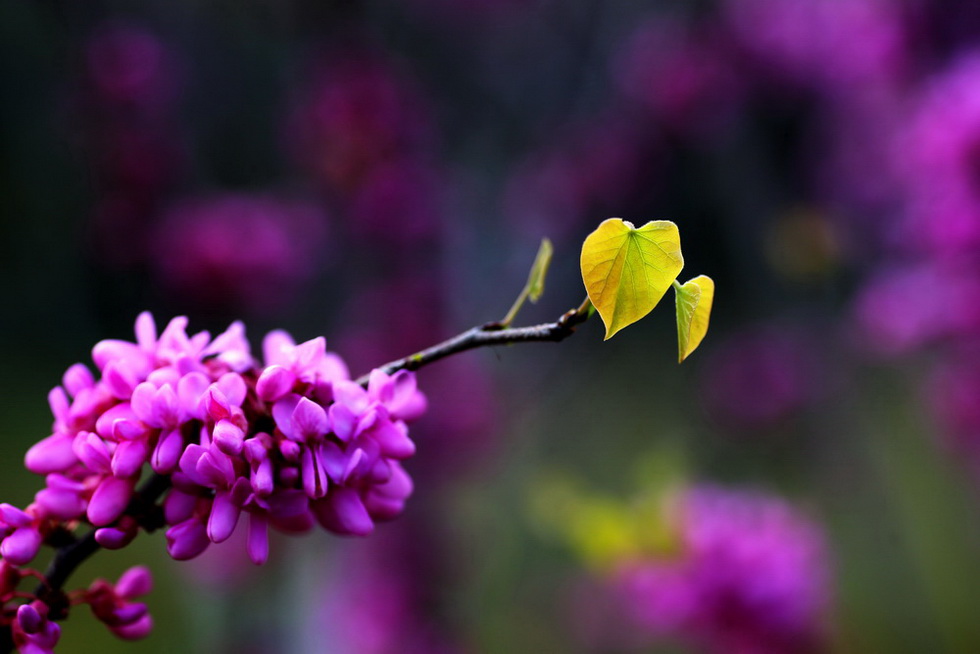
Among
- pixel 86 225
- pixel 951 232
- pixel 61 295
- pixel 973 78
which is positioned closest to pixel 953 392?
pixel 951 232

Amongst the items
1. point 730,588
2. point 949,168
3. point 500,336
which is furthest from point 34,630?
point 949,168

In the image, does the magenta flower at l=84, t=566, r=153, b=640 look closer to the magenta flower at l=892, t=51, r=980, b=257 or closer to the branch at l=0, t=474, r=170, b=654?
the branch at l=0, t=474, r=170, b=654

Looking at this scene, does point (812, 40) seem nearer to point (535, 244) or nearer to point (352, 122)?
point (535, 244)

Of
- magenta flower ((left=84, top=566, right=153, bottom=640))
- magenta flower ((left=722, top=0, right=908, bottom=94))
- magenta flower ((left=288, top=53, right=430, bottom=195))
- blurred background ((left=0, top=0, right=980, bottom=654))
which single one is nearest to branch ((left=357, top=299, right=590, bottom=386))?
magenta flower ((left=84, top=566, right=153, bottom=640))

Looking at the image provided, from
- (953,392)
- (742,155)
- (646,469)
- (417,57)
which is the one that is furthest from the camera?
(417,57)

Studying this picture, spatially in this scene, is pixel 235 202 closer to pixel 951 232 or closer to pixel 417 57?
pixel 417 57

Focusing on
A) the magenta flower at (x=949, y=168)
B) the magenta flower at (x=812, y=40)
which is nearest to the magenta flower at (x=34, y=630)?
the magenta flower at (x=949, y=168)

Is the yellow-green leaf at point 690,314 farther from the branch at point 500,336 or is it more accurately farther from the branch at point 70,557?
the branch at point 70,557
